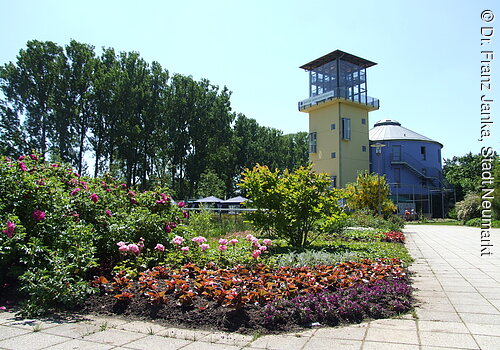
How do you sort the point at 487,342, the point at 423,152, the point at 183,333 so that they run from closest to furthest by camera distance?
the point at 487,342 → the point at 183,333 → the point at 423,152

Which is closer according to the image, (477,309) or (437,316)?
(437,316)

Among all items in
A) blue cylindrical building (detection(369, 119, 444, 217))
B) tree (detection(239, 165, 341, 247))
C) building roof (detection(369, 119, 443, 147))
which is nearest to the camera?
tree (detection(239, 165, 341, 247))

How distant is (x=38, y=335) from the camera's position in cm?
360

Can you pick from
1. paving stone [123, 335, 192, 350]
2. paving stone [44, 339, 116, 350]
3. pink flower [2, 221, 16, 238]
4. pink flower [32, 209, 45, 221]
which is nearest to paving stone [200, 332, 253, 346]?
paving stone [123, 335, 192, 350]

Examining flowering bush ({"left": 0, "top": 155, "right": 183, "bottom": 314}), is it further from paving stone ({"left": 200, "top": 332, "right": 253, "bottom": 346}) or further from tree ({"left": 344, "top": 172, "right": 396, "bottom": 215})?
tree ({"left": 344, "top": 172, "right": 396, "bottom": 215})

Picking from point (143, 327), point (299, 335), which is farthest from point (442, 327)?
point (143, 327)

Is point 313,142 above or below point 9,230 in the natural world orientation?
above

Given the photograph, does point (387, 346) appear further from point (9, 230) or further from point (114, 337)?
point (9, 230)

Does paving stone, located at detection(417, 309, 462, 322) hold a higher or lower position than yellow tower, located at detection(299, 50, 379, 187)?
lower

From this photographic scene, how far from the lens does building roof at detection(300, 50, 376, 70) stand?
37656 mm

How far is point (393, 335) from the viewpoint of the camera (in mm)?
3545

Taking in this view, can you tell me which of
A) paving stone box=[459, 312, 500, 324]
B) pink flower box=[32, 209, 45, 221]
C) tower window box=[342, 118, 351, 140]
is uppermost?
tower window box=[342, 118, 351, 140]

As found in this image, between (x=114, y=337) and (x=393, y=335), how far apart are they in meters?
2.64

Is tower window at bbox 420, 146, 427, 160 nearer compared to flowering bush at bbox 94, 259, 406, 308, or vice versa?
flowering bush at bbox 94, 259, 406, 308
